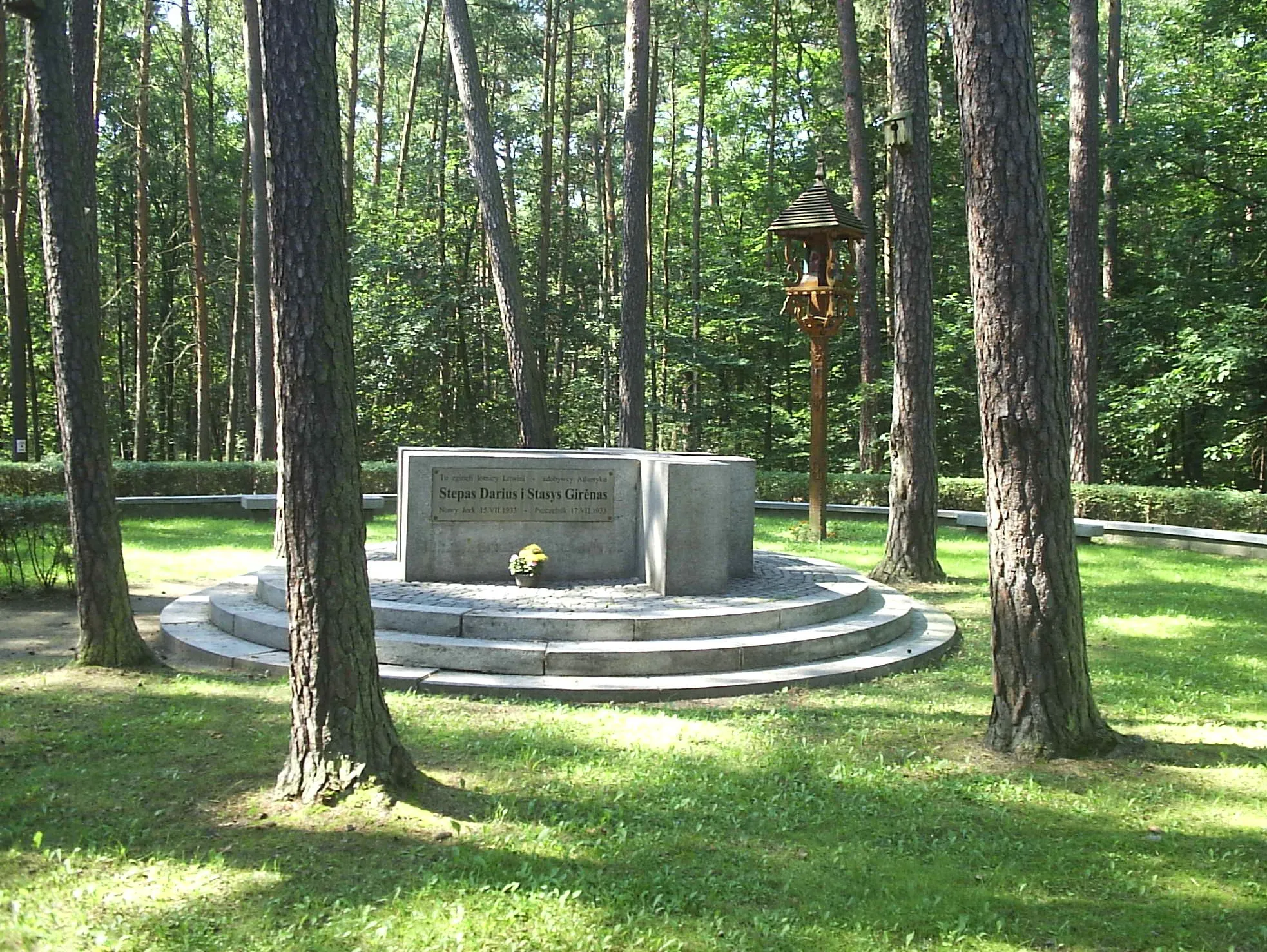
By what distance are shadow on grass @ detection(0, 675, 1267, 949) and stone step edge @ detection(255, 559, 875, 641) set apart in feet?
4.20

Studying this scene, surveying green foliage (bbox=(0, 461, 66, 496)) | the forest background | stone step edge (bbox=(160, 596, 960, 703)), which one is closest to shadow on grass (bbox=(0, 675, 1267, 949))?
stone step edge (bbox=(160, 596, 960, 703))

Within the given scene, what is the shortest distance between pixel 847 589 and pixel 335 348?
5.43m

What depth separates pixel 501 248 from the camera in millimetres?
14102

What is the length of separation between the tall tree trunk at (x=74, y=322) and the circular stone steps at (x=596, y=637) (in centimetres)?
105

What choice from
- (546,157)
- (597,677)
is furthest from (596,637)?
(546,157)

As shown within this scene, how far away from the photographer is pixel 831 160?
76.2 feet

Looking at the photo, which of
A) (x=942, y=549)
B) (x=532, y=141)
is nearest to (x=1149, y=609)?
(x=942, y=549)

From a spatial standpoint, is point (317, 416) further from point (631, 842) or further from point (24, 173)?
point (24, 173)

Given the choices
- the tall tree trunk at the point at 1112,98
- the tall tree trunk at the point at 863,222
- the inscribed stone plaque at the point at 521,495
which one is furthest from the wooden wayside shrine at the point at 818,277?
the tall tree trunk at the point at 1112,98

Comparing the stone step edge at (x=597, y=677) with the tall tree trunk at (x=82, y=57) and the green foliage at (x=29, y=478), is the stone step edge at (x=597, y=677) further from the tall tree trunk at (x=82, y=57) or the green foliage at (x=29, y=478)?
the green foliage at (x=29, y=478)

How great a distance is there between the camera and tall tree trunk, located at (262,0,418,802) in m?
3.93

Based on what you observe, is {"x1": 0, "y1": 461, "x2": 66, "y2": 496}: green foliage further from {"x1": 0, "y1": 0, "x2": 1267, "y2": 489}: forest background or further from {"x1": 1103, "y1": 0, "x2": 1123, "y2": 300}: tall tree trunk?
{"x1": 1103, "y1": 0, "x2": 1123, "y2": 300}: tall tree trunk

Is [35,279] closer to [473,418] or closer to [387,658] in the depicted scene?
[473,418]

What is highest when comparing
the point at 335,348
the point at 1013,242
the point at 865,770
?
the point at 1013,242
